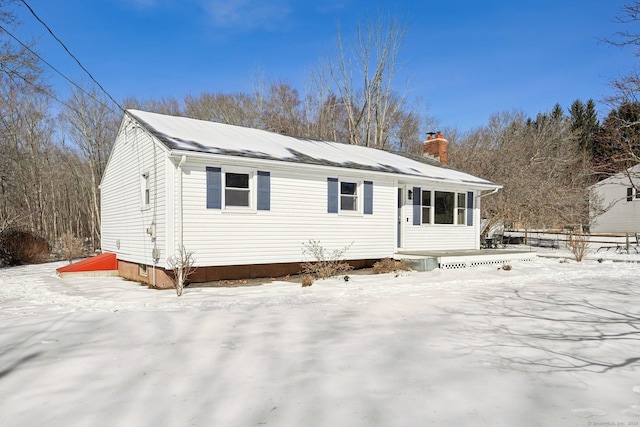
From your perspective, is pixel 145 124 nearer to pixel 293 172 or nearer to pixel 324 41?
pixel 293 172

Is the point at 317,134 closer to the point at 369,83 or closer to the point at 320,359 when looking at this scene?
the point at 369,83

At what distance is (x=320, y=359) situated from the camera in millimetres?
4273

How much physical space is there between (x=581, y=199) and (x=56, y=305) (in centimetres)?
2619

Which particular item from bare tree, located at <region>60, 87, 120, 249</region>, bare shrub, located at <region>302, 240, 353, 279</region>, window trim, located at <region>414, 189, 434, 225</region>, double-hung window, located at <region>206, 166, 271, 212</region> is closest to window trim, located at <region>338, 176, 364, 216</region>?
bare shrub, located at <region>302, 240, 353, 279</region>

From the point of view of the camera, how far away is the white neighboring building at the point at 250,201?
9.32 meters

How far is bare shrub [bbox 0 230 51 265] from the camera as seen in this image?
15.3 m

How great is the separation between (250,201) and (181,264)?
243 centimetres

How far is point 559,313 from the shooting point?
6.49 metres

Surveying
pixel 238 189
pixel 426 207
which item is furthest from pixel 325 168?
pixel 426 207

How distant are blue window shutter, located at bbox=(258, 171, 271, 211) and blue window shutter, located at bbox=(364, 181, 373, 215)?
3260mm

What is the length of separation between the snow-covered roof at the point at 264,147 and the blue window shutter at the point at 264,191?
0.50 metres

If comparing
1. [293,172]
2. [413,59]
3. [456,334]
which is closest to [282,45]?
[413,59]

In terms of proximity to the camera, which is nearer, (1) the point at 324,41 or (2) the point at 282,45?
(2) the point at 282,45

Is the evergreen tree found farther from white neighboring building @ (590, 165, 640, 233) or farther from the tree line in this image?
white neighboring building @ (590, 165, 640, 233)
